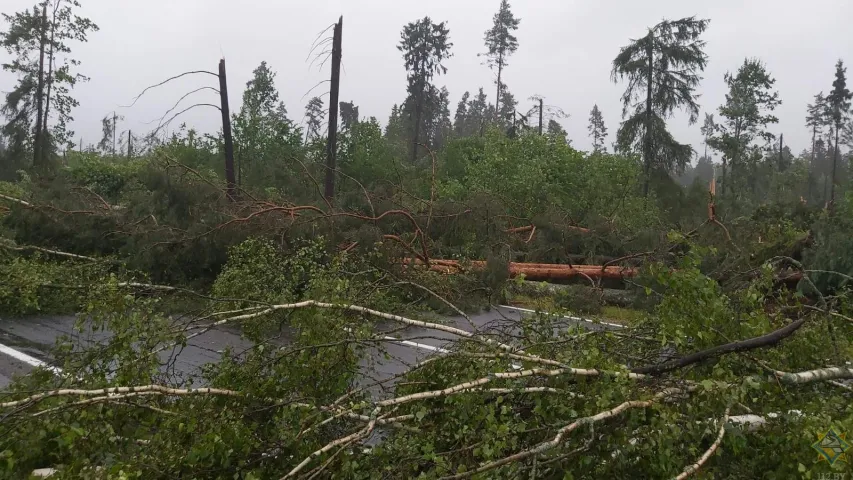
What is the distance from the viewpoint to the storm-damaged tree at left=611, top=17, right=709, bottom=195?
829 inches

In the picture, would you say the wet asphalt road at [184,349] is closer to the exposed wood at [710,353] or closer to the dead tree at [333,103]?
the exposed wood at [710,353]

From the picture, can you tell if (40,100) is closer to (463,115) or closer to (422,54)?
(422,54)

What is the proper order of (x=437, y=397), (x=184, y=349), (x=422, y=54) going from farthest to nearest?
(x=422, y=54) < (x=184, y=349) < (x=437, y=397)

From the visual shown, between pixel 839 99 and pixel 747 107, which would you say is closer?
pixel 747 107

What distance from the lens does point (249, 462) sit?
Answer: 292 cm

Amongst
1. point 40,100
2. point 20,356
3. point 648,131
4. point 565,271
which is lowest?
point 20,356

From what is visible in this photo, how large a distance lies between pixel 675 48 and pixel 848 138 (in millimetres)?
38871

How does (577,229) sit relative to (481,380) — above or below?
Answer: above

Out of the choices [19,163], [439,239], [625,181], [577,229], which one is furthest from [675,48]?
[19,163]

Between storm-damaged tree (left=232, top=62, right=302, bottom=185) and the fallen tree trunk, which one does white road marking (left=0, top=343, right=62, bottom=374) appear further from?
storm-damaged tree (left=232, top=62, right=302, bottom=185)

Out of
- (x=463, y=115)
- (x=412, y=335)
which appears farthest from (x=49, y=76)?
(x=463, y=115)

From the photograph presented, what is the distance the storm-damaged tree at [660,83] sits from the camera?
21.0 m

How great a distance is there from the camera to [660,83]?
21.5m

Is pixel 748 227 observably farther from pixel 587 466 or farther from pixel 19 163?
pixel 19 163
